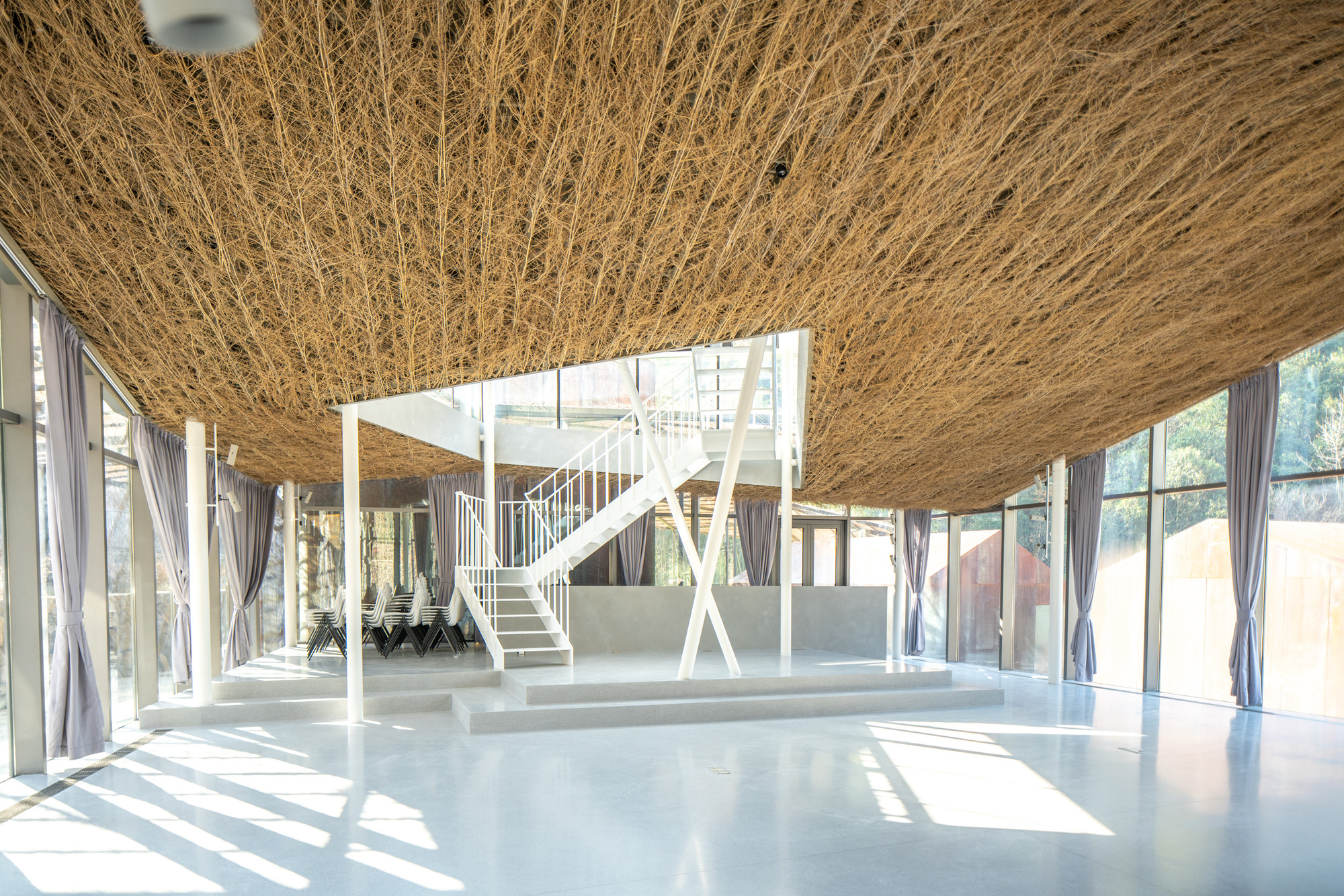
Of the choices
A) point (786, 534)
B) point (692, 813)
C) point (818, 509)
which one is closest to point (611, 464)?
point (786, 534)

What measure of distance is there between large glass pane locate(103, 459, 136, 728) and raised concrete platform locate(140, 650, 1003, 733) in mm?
438

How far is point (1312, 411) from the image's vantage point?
28.0 ft

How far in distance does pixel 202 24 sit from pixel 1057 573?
11.0m

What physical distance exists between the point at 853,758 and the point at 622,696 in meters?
2.38

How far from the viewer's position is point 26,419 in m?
5.47

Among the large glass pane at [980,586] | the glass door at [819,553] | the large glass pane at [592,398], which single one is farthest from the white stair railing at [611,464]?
the large glass pane at [980,586]

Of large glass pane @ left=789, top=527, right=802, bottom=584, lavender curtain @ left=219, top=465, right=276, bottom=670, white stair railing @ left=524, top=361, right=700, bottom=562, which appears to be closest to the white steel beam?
white stair railing @ left=524, top=361, right=700, bottom=562

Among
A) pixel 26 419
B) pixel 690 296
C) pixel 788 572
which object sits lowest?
pixel 788 572

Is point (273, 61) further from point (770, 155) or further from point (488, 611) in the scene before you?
point (488, 611)

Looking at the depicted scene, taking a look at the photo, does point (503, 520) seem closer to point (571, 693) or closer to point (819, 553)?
point (819, 553)

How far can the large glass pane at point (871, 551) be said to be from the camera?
15.4 metres

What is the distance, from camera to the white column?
46.8 ft

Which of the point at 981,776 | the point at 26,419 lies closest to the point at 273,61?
the point at 26,419

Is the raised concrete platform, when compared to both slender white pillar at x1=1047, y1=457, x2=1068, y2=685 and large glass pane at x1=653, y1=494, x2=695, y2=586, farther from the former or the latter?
large glass pane at x1=653, y1=494, x2=695, y2=586
